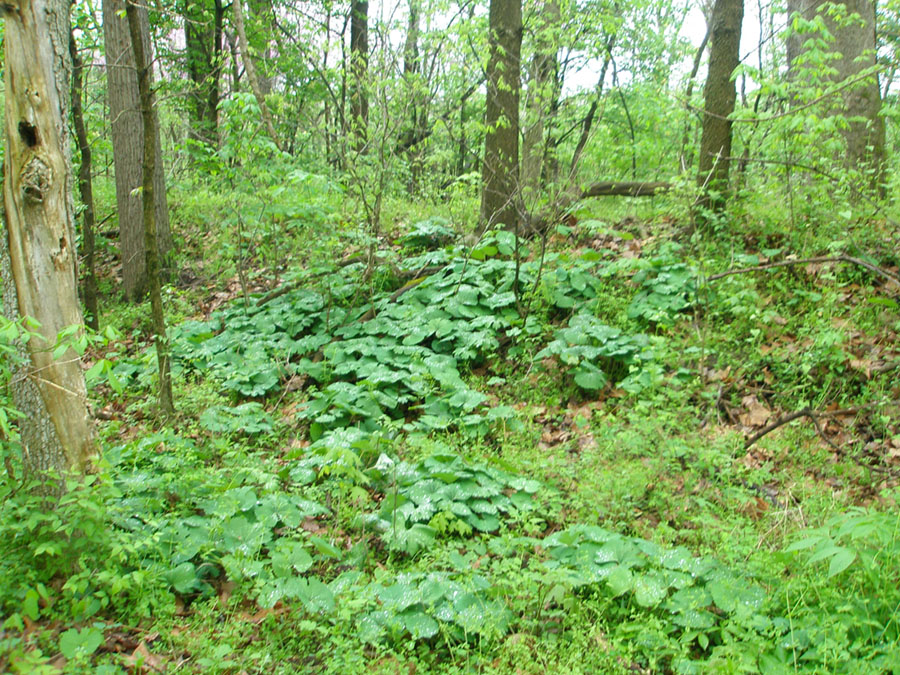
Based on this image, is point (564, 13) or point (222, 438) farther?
point (564, 13)

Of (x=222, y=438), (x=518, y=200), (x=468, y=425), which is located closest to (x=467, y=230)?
(x=518, y=200)

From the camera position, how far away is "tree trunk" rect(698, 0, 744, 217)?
20.4ft

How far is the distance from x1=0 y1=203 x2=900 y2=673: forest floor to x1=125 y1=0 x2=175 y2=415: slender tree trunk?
10.8 inches

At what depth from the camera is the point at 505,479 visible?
12.2 ft

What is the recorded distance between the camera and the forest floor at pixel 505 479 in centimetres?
253

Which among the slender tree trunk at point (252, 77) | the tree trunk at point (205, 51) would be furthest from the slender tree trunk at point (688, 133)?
the tree trunk at point (205, 51)

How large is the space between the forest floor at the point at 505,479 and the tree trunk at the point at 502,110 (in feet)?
2.65

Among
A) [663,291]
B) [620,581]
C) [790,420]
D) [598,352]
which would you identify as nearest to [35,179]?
[620,581]

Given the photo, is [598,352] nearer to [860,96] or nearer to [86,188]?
[860,96]

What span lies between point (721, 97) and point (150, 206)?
18.3 feet

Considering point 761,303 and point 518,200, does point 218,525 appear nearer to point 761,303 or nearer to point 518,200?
point 518,200

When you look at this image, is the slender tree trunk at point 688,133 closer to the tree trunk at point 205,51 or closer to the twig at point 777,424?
the twig at point 777,424

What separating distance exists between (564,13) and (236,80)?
23.7 feet

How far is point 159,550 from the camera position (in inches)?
115
